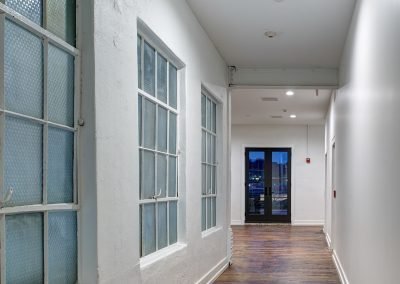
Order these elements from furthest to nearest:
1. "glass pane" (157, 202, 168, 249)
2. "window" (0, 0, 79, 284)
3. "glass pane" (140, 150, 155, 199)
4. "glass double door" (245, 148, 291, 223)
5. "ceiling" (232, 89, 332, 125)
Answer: "glass double door" (245, 148, 291, 223) < "ceiling" (232, 89, 332, 125) < "glass pane" (157, 202, 168, 249) < "glass pane" (140, 150, 155, 199) < "window" (0, 0, 79, 284)

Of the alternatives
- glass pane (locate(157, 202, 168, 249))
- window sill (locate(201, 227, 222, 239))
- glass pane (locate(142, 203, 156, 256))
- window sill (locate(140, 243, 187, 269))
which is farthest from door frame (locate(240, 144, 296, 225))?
glass pane (locate(142, 203, 156, 256))

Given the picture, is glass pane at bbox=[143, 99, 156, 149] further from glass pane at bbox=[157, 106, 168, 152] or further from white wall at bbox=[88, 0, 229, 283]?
white wall at bbox=[88, 0, 229, 283]

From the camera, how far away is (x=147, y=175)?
3.49 meters

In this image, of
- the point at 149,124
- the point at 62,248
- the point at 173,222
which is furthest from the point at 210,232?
Result: the point at 62,248

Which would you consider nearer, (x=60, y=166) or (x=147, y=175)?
(x=60, y=166)

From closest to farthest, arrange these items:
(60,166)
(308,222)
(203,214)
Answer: (60,166)
(203,214)
(308,222)

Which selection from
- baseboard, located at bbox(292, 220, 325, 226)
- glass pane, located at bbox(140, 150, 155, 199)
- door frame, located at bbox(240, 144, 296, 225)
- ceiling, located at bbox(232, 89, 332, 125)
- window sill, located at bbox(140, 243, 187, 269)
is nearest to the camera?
window sill, located at bbox(140, 243, 187, 269)

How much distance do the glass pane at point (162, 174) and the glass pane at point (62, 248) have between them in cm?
145

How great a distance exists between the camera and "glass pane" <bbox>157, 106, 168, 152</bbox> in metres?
3.78

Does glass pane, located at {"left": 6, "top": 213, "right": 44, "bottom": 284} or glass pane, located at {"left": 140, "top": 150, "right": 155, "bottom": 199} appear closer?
glass pane, located at {"left": 6, "top": 213, "right": 44, "bottom": 284}

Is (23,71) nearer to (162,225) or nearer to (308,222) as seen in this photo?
(162,225)

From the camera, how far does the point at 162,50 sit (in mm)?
3775

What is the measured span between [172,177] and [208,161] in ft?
5.62

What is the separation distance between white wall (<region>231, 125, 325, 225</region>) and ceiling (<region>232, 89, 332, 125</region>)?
400 mm
